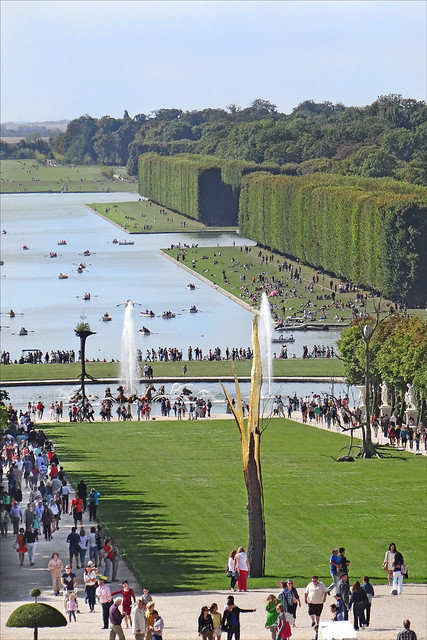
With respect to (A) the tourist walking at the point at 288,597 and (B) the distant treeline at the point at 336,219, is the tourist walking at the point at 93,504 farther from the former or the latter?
(B) the distant treeline at the point at 336,219

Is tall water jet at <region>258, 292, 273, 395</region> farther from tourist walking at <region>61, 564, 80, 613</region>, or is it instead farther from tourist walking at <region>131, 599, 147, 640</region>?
tourist walking at <region>131, 599, 147, 640</region>

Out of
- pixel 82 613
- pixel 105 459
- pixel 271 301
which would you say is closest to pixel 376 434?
pixel 105 459

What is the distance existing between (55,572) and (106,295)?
7720 centimetres

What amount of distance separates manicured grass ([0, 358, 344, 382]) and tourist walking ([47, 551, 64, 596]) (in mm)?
40988

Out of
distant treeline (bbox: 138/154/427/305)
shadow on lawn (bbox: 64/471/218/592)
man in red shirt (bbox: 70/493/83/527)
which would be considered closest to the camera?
shadow on lawn (bbox: 64/471/218/592)

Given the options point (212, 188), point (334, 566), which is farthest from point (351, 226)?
point (334, 566)

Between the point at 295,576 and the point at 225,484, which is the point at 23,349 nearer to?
the point at 225,484

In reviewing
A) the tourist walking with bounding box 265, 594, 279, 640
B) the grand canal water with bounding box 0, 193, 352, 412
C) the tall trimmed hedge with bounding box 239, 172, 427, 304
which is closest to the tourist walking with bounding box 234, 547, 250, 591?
the tourist walking with bounding box 265, 594, 279, 640

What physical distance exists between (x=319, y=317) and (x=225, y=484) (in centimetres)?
4836

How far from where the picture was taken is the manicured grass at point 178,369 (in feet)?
240

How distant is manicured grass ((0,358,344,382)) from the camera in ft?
240

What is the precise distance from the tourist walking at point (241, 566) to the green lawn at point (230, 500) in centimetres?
90

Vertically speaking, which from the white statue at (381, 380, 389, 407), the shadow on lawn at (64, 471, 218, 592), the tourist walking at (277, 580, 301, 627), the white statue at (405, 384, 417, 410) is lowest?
the white statue at (381, 380, 389, 407)

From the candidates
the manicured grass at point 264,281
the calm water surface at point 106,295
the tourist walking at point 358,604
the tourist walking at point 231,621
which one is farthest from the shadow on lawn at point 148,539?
the manicured grass at point 264,281
